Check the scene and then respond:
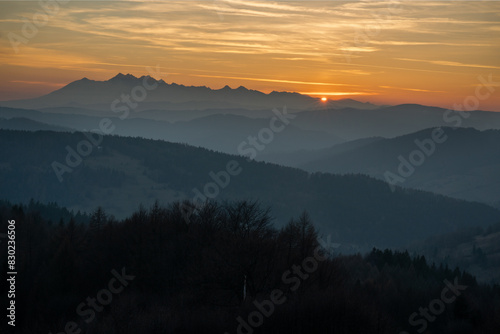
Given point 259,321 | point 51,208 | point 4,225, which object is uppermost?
point 259,321

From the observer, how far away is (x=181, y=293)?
51.3m

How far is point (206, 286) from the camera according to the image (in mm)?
46844

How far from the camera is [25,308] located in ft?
186

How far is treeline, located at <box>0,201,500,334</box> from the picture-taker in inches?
1633

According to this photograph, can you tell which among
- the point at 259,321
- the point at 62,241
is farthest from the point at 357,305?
the point at 62,241

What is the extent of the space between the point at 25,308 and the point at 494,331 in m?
40.9

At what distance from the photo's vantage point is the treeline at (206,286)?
41.5 meters

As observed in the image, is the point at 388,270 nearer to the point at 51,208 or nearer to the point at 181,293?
the point at 181,293

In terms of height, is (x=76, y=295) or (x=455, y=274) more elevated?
(x=76, y=295)

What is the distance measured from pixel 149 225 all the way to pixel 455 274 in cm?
6946

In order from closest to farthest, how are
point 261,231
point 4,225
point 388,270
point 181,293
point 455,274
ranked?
1. point 181,293
2. point 261,231
3. point 4,225
4. point 388,270
5. point 455,274

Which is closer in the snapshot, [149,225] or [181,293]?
[181,293]

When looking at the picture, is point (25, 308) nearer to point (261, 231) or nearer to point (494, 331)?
point (261, 231)

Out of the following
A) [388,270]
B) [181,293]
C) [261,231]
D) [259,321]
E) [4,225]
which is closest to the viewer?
[259,321]
